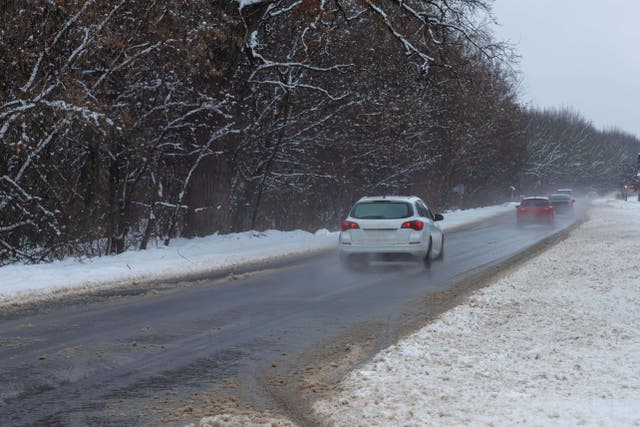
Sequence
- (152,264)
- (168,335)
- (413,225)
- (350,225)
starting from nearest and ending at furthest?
(168,335) < (152,264) < (413,225) < (350,225)

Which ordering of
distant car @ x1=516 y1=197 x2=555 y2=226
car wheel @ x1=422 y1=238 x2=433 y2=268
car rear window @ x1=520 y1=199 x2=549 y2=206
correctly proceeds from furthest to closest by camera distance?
car rear window @ x1=520 y1=199 x2=549 y2=206, distant car @ x1=516 y1=197 x2=555 y2=226, car wheel @ x1=422 y1=238 x2=433 y2=268

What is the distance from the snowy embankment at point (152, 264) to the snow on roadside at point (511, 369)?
276 inches

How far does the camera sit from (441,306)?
11578 mm

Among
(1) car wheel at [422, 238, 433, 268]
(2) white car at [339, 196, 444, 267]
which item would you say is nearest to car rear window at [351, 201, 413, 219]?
(2) white car at [339, 196, 444, 267]

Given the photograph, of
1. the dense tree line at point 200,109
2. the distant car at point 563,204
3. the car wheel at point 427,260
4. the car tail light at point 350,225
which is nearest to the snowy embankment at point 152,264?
the dense tree line at point 200,109

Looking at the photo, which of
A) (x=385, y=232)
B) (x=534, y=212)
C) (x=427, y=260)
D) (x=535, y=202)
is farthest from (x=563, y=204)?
(x=385, y=232)

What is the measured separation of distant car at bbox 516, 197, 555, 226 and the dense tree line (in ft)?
21.3

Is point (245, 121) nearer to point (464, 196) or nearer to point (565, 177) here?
point (464, 196)

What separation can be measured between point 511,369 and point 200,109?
582 inches

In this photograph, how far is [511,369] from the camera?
6957 millimetres

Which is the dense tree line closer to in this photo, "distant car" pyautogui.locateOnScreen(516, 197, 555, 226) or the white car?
the white car

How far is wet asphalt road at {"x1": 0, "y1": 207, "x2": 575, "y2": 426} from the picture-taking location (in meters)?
6.17

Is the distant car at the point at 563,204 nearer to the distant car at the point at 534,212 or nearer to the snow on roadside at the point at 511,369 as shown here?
the distant car at the point at 534,212

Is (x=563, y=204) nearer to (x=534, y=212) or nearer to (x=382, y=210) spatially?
(x=534, y=212)
